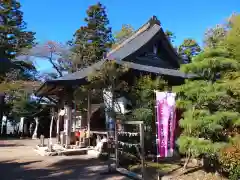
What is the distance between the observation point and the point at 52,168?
8.94 metres

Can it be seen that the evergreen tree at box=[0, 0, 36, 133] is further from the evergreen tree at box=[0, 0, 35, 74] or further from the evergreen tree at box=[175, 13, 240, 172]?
the evergreen tree at box=[175, 13, 240, 172]

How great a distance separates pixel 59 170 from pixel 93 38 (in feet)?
87.7

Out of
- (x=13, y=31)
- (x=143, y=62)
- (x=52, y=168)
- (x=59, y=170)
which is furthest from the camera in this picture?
(x=13, y=31)

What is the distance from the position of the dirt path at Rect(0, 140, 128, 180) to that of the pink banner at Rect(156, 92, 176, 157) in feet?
4.79

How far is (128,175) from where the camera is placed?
25.4 feet

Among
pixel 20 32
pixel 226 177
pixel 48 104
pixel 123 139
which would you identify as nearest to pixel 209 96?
pixel 226 177

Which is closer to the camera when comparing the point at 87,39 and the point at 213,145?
the point at 213,145

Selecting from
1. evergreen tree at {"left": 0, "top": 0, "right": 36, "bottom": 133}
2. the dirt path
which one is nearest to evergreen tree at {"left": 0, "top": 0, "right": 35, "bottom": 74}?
evergreen tree at {"left": 0, "top": 0, "right": 36, "bottom": 133}

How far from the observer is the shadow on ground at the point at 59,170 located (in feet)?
25.5

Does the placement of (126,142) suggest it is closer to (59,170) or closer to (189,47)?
(59,170)

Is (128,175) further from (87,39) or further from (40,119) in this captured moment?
(87,39)

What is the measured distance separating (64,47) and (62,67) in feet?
7.86

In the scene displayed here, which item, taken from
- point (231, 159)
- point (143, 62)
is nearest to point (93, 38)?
point (143, 62)

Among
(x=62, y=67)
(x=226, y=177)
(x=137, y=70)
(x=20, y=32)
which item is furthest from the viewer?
(x=20, y=32)
